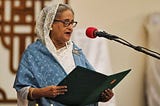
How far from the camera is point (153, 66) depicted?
121 inches

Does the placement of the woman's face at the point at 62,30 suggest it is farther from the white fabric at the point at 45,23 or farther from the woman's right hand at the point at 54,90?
the woman's right hand at the point at 54,90

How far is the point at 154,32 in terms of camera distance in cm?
307

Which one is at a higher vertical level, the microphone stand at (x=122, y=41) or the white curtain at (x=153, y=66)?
the microphone stand at (x=122, y=41)

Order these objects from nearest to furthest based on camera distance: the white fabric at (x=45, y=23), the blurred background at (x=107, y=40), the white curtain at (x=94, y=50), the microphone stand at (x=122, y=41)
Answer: the microphone stand at (x=122, y=41)
the white fabric at (x=45, y=23)
the white curtain at (x=94, y=50)
the blurred background at (x=107, y=40)

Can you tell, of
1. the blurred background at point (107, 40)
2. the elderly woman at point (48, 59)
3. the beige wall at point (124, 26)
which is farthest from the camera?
the beige wall at point (124, 26)

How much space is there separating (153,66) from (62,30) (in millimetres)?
1354

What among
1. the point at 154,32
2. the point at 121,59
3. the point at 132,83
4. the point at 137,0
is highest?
the point at 137,0

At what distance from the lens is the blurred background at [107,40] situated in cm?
302

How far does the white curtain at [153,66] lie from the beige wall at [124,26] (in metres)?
0.08

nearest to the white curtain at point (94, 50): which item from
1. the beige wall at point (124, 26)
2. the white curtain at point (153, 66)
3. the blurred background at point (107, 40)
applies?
the blurred background at point (107, 40)

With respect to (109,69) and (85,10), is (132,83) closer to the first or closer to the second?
(109,69)

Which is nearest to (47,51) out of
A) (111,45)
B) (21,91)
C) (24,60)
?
(24,60)

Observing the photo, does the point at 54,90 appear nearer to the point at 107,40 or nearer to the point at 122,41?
the point at 122,41

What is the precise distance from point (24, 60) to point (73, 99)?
1.14 feet
